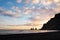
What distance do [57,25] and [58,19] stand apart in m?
12.9

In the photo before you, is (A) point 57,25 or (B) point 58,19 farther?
(B) point 58,19

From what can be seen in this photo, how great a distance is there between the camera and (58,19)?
486ft

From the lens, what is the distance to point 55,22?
145625 millimetres

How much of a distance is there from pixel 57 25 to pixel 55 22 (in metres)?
8.99

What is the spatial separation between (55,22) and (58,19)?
548 centimetres

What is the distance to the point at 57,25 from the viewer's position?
137 m
